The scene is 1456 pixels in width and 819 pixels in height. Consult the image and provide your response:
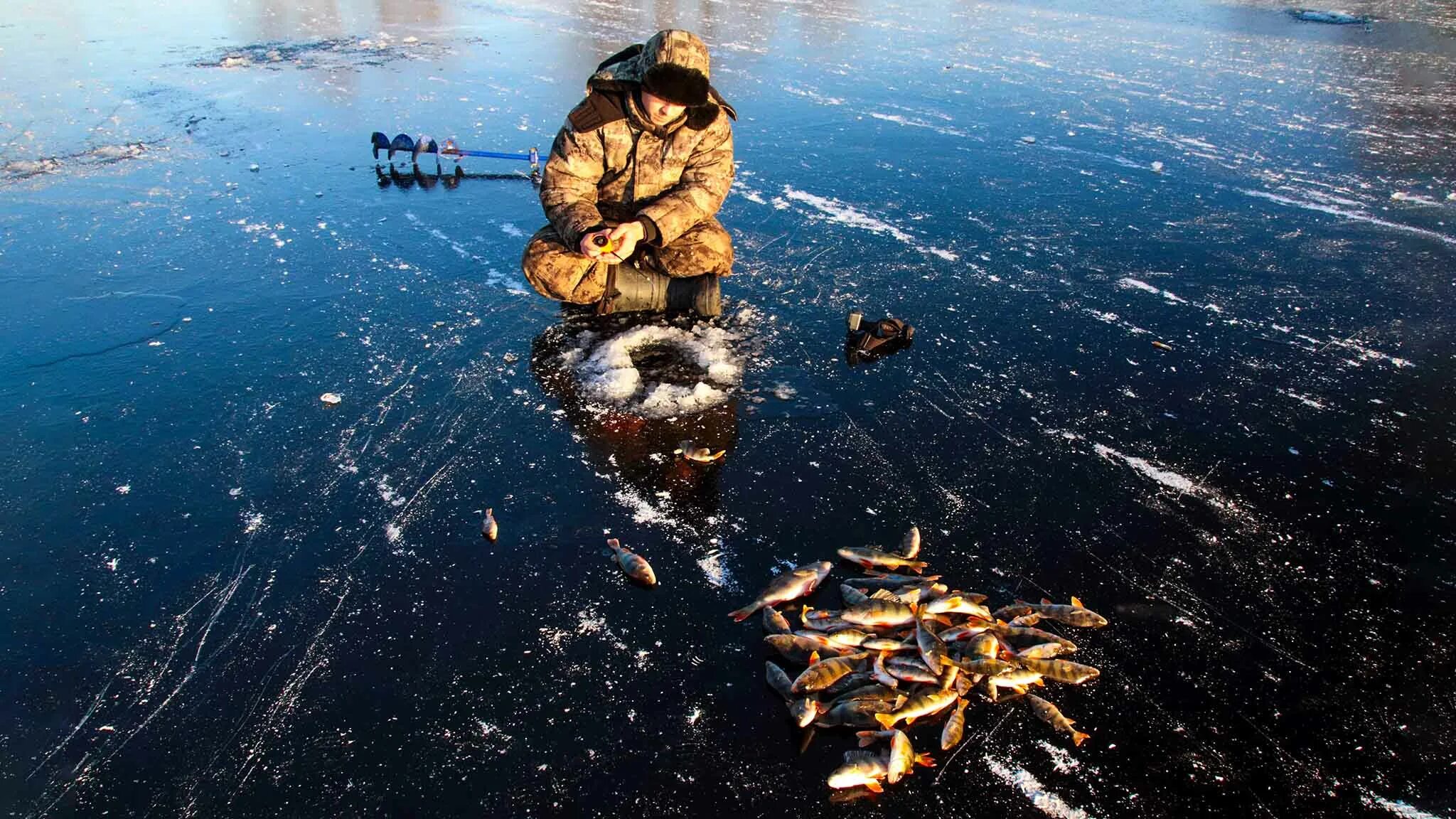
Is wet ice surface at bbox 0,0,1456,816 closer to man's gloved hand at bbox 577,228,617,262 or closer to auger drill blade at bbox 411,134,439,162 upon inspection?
auger drill blade at bbox 411,134,439,162

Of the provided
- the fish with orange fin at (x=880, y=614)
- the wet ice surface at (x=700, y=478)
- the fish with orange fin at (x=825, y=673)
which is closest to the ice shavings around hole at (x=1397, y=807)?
the wet ice surface at (x=700, y=478)

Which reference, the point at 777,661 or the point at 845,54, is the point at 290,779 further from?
the point at 845,54

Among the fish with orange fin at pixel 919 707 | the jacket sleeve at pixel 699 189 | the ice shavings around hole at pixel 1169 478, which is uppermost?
the jacket sleeve at pixel 699 189

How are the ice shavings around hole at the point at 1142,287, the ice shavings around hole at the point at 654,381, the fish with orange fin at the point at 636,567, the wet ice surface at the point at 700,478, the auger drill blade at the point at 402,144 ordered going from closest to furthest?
the wet ice surface at the point at 700,478 → the fish with orange fin at the point at 636,567 → the ice shavings around hole at the point at 654,381 → the ice shavings around hole at the point at 1142,287 → the auger drill blade at the point at 402,144

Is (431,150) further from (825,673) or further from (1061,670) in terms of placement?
(1061,670)

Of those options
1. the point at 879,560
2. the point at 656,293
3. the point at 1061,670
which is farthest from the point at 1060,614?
the point at 656,293

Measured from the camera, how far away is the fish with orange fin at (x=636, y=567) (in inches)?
138

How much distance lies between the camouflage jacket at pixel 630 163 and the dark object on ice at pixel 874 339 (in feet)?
4.03

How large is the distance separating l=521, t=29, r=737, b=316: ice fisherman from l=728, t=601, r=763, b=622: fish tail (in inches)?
101

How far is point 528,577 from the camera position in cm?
354

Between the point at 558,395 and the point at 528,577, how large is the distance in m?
1.52

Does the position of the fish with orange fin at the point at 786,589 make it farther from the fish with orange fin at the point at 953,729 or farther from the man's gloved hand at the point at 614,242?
the man's gloved hand at the point at 614,242

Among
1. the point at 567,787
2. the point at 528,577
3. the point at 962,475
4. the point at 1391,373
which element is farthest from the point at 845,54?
the point at 567,787

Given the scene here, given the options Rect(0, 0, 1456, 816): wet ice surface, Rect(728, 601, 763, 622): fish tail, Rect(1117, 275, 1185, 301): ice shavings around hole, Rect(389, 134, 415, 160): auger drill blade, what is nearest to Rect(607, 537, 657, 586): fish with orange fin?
Rect(0, 0, 1456, 816): wet ice surface
